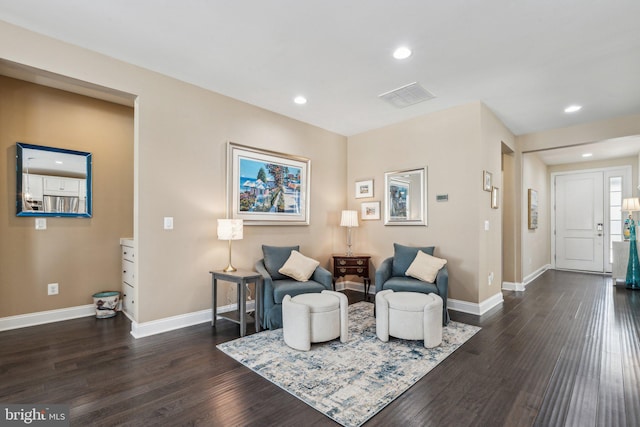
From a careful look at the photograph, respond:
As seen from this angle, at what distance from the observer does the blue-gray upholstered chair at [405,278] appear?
353 cm

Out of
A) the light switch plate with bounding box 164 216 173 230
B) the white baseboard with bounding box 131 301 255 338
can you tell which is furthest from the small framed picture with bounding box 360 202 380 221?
the light switch plate with bounding box 164 216 173 230

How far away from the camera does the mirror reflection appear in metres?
4.54

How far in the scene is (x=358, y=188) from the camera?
5395 mm

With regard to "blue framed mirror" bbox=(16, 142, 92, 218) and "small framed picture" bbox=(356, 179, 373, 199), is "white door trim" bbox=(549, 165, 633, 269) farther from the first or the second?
"blue framed mirror" bbox=(16, 142, 92, 218)

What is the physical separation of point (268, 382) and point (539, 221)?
7.43m

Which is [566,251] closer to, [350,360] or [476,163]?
[476,163]

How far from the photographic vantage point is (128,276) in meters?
3.76

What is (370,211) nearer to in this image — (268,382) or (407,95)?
(407,95)

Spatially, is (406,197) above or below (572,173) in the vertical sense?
below

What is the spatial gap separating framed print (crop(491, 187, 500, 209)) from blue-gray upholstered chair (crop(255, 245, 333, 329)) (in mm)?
2703

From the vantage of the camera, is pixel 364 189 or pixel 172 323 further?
pixel 364 189

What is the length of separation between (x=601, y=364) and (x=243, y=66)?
4256 mm

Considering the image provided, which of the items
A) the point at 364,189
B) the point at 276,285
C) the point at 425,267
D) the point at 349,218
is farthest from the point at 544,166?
the point at 276,285

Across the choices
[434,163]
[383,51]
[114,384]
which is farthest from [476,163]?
[114,384]
